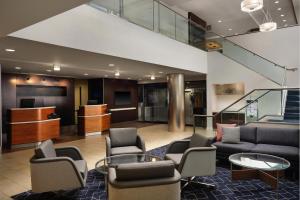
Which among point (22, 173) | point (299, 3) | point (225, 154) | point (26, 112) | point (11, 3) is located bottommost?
point (22, 173)

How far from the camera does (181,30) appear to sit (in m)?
8.95

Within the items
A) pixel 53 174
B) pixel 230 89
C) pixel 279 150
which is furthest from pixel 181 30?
pixel 53 174

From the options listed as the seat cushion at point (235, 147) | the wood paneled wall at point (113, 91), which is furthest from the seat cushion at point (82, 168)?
the wood paneled wall at point (113, 91)

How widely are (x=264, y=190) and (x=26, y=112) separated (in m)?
6.94

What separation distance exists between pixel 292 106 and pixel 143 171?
19.6 ft

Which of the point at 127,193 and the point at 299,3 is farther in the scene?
the point at 299,3

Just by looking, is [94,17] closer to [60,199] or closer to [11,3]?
[11,3]

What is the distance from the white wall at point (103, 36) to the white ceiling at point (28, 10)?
2.96 ft

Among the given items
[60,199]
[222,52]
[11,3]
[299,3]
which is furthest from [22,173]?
[299,3]

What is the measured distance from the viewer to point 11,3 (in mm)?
2484

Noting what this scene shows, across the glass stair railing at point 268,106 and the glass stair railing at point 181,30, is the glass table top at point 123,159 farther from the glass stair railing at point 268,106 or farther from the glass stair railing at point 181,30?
the glass stair railing at point 268,106

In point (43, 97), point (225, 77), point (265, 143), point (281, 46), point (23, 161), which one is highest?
point (281, 46)

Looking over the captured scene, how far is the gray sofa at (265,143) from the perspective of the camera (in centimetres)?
455

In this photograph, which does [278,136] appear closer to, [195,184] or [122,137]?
[195,184]
